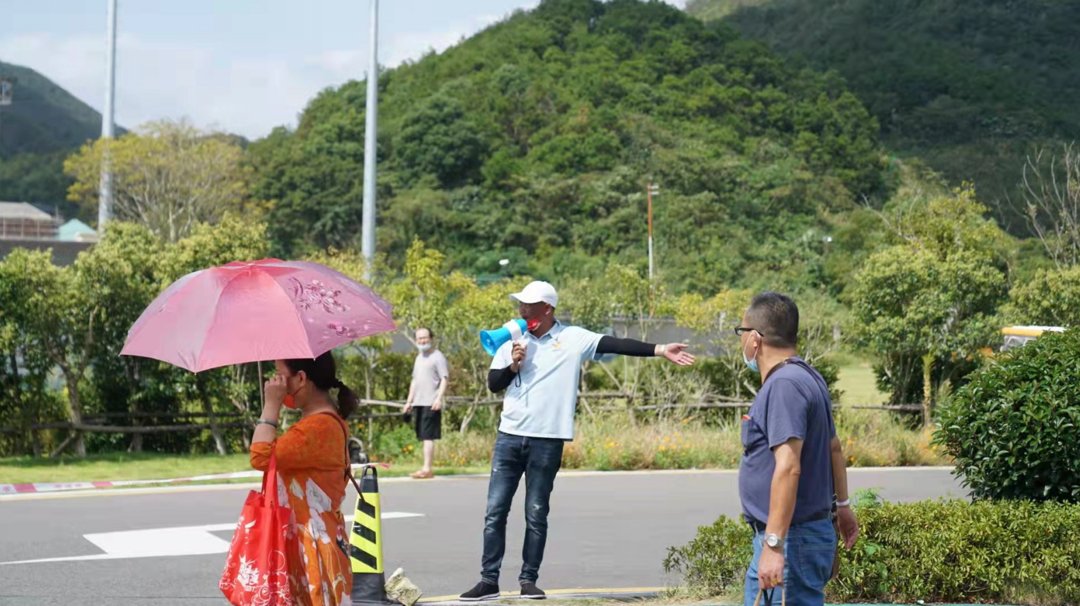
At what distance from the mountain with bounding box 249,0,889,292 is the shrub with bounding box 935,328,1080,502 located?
179ft

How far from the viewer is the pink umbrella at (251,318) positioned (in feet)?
19.9

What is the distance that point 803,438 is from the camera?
5.18 meters

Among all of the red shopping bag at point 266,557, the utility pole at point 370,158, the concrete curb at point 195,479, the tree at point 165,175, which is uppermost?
the tree at point 165,175

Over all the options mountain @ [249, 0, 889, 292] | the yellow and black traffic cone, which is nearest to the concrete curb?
the yellow and black traffic cone

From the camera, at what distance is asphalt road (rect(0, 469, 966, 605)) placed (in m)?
9.81

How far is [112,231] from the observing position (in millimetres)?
19719

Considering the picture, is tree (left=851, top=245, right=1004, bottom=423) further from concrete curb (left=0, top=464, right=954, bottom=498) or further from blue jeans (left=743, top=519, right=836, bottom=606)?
blue jeans (left=743, top=519, right=836, bottom=606)

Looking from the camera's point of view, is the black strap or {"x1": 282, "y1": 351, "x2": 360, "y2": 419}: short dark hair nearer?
{"x1": 282, "y1": 351, "x2": 360, "y2": 419}: short dark hair

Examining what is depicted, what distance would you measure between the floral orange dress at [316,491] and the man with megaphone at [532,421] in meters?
2.36

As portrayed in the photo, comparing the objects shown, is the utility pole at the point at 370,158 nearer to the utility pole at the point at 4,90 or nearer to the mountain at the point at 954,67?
the mountain at the point at 954,67

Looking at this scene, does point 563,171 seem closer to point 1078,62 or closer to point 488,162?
point 488,162

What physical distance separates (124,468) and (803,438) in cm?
1425

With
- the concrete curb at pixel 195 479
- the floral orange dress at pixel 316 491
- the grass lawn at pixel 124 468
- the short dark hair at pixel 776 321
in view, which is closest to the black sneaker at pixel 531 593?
the floral orange dress at pixel 316 491

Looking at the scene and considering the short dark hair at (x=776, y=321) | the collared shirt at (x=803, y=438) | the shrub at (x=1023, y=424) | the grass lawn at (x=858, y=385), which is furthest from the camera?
the grass lawn at (x=858, y=385)
